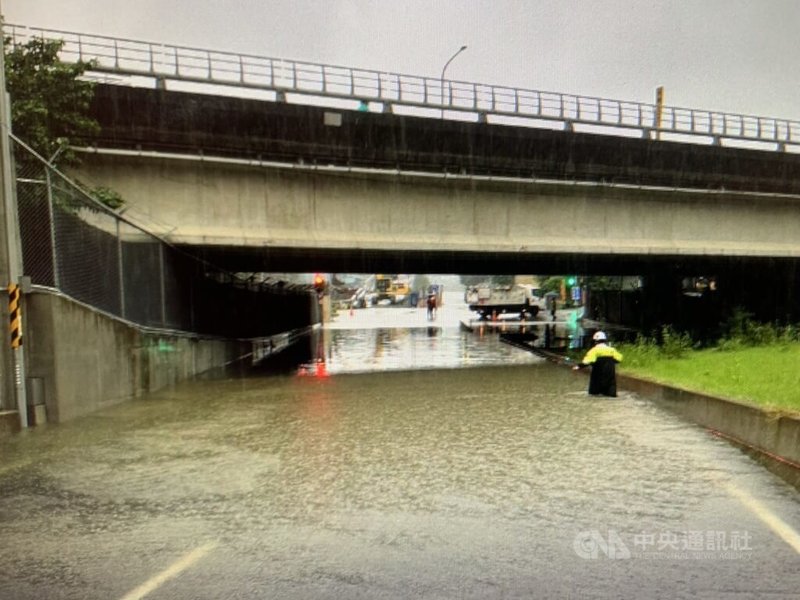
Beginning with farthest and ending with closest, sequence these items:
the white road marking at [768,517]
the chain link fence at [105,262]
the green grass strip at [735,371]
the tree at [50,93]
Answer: the tree at [50,93], the chain link fence at [105,262], the green grass strip at [735,371], the white road marking at [768,517]

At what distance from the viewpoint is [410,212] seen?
19.4 m

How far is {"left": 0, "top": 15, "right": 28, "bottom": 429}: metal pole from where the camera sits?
9305mm

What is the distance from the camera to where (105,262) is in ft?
41.6

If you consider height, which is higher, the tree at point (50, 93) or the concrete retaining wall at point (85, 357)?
the tree at point (50, 93)

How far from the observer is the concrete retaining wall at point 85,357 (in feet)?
31.9

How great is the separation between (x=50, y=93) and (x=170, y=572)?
13490 mm

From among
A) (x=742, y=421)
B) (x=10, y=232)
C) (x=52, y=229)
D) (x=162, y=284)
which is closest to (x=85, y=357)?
(x=52, y=229)

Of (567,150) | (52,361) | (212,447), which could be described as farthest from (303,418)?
(567,150)

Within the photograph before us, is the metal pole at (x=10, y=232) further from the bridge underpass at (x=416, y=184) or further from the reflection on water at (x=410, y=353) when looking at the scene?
the reflection on water at (x=410, y=353)

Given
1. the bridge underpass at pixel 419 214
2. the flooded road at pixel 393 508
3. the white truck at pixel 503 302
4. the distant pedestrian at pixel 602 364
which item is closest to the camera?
the flooded road at pixel 393 508

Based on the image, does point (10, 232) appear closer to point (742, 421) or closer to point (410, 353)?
point (742, 421)

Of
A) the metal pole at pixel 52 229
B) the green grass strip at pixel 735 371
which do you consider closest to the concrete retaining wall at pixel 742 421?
the green grass strip at pixel 735 371

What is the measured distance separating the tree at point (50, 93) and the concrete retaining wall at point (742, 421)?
12665 millimetres

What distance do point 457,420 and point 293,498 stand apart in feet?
14.0
